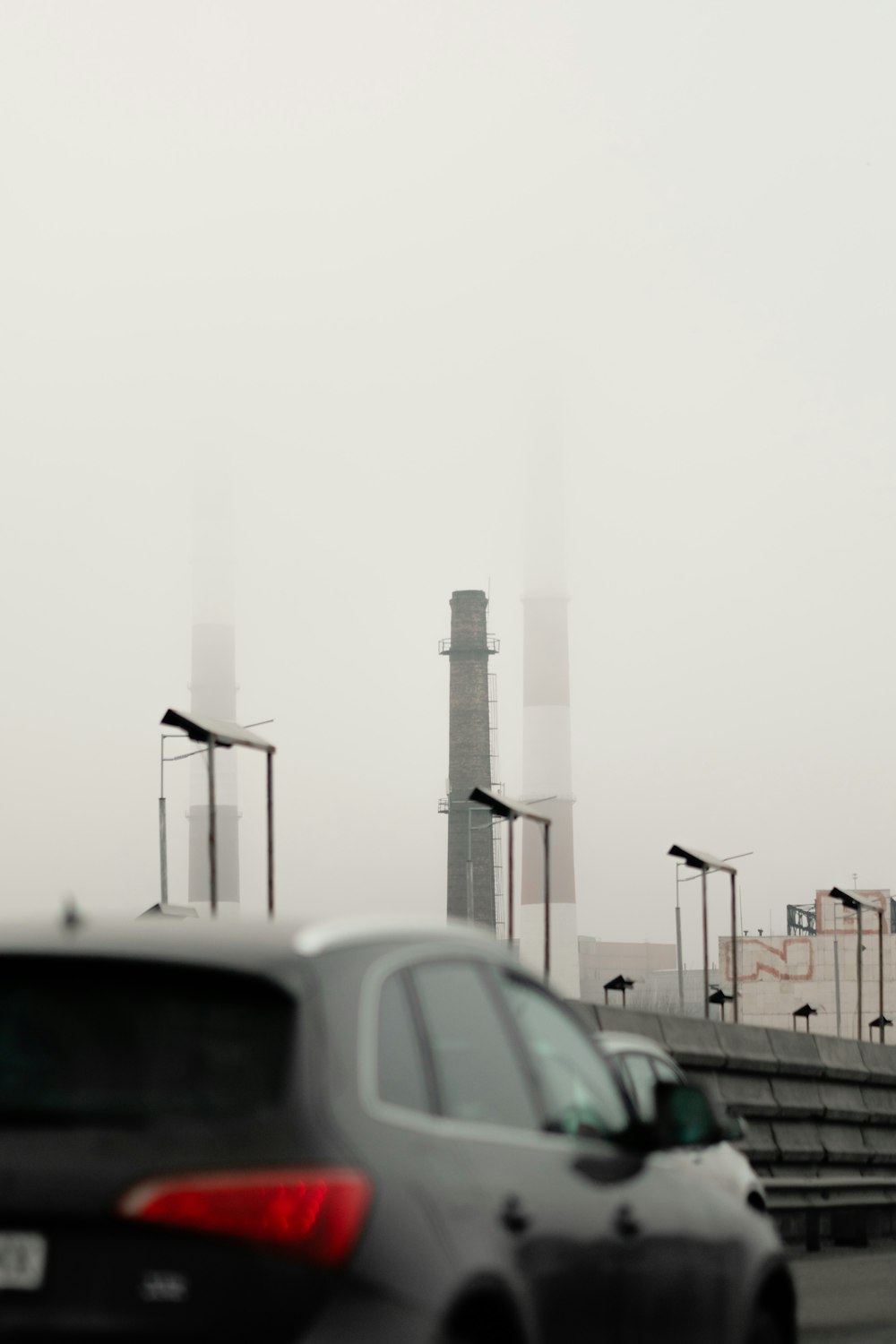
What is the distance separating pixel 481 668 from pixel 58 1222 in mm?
98862

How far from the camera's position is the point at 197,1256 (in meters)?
4.30

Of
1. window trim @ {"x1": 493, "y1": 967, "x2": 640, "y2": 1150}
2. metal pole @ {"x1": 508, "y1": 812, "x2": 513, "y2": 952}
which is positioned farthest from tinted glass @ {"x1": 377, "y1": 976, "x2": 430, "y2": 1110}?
metal pole @ {"x1": 508, "y1": 812, "x2": 513, "y2": 952}

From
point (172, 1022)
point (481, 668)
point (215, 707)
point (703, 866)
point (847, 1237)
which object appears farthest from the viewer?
point (481, 668)

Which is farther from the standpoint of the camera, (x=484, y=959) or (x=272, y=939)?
(x=484, y=959)

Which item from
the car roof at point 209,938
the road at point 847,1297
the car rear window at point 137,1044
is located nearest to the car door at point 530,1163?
the car roof at point 209,938

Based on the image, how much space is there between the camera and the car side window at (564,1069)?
552 centimetres

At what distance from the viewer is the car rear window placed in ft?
14.8

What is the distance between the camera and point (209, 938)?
487cm

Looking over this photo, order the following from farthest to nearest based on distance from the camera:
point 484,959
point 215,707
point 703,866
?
point 215,707 → point 703,866 → point 484,959

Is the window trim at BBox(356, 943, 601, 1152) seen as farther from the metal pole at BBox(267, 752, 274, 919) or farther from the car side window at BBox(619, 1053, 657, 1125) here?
the metal pole at BBox(267, 752, 274, 919)

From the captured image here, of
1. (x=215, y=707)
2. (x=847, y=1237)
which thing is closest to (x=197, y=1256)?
(x=847, y=1237)

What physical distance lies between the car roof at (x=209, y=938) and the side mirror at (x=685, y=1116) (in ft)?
3.28

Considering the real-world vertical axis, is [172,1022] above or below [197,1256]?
above

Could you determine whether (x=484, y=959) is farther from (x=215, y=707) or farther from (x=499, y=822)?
(x=499, y=822)
